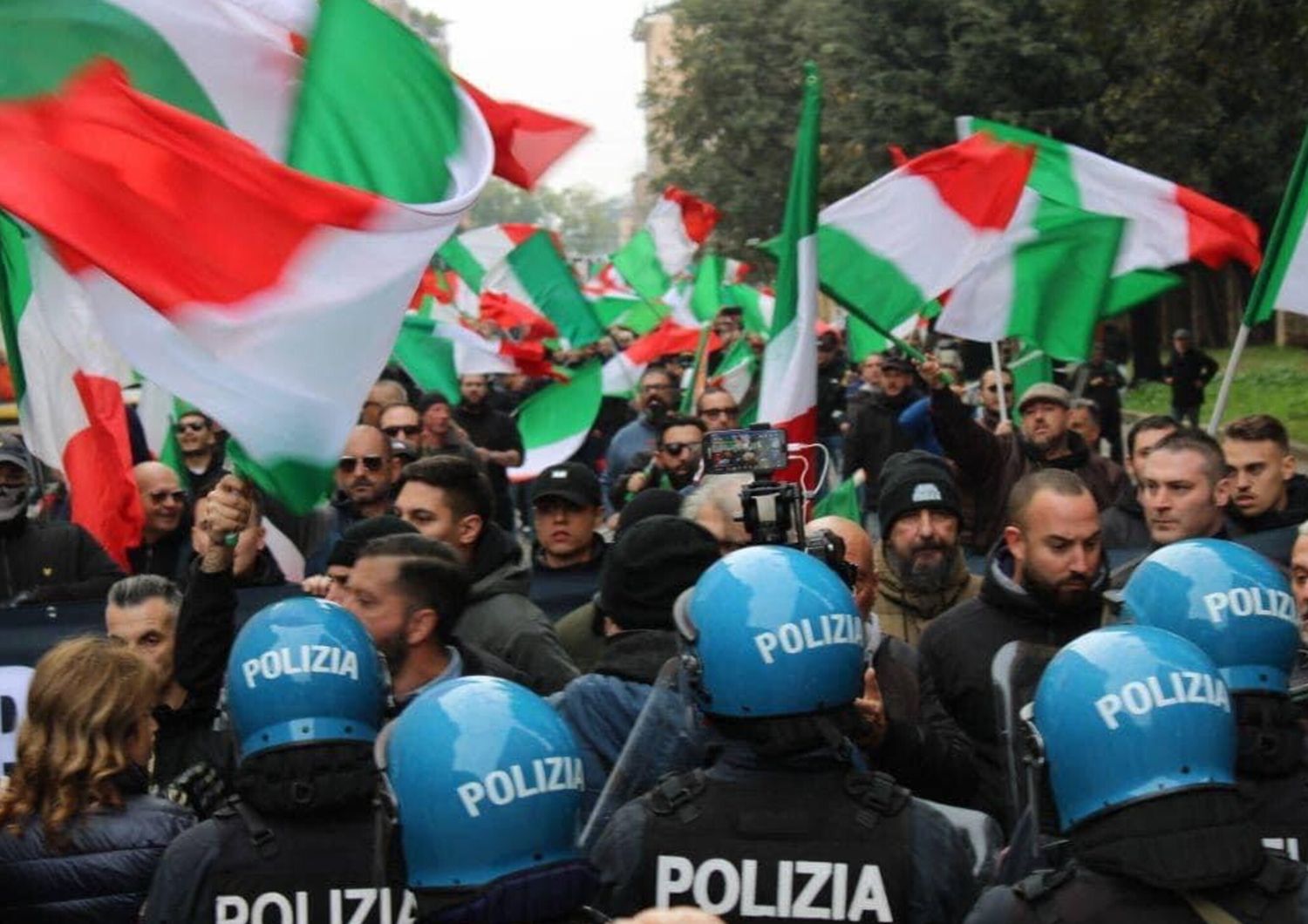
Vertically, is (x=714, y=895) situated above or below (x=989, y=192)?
below

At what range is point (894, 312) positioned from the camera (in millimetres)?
8828

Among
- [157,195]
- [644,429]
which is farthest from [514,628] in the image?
[644,429]

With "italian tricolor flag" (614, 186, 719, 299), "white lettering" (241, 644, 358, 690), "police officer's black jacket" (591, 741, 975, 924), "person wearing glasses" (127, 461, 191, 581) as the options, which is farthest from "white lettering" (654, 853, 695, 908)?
"italian tricolor flag" (614, 186, 719, 299)

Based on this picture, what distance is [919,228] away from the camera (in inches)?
355

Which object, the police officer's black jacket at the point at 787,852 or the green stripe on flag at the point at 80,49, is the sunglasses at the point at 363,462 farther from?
the police officer's black jacket at the point at 787,852

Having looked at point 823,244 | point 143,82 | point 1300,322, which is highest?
point 143,82

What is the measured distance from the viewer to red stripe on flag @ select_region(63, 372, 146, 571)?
298 inches

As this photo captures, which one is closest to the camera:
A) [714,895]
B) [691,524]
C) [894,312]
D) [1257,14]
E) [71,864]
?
[714,895]

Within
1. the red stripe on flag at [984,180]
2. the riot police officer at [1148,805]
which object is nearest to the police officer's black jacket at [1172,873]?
the riot police officer at [1148,805]

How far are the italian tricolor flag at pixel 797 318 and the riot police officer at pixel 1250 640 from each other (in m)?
3.70

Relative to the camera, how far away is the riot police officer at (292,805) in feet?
11.8

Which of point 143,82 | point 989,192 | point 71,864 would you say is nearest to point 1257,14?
point 989,192

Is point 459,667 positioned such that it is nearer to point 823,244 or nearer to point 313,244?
point 313,244

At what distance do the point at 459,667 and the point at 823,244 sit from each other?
14.8 feet
